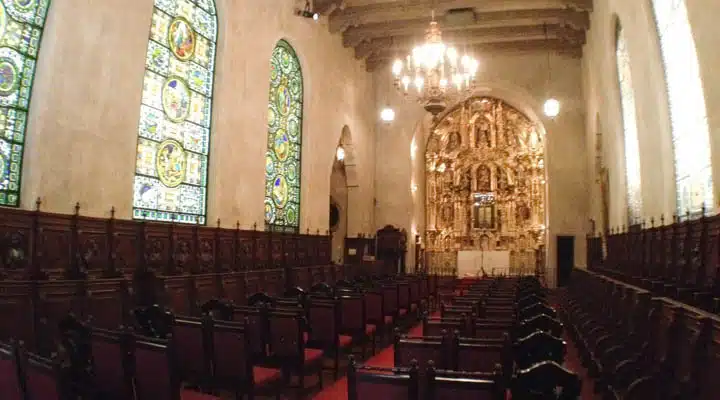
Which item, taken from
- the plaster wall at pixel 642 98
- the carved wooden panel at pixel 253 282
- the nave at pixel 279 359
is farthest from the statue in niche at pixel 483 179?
the nave at pixel 279 359

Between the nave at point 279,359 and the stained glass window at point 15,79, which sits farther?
the stained glass window at point 15,79

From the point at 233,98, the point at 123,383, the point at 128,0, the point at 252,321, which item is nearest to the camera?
the point at 123,383

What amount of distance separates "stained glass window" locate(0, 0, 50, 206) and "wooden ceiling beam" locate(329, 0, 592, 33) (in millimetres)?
10934

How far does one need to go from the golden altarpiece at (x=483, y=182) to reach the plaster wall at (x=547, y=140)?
199 cm

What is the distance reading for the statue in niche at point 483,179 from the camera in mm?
24547

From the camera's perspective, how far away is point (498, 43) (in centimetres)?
2014

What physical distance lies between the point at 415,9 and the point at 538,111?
22.5ft

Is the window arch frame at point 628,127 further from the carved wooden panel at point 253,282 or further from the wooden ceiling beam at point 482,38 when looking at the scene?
the carved wooden panel at point 253,282

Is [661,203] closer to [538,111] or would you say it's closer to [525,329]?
[525,329]

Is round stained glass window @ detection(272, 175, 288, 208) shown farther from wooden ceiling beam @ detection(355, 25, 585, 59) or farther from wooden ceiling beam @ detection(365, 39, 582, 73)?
wooden ceiling beam @ detection(365, 39, 582, 73)

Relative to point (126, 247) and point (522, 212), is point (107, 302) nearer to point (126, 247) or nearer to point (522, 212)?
point (126, 247)

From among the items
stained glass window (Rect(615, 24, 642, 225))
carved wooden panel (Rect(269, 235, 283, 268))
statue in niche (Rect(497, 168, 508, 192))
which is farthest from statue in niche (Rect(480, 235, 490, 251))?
carved wooden panel (Rect(269, 235, 283, 268))

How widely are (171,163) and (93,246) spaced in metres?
2.78

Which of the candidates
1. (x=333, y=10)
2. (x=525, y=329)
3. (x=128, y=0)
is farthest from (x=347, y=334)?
(x=333, y=10)
